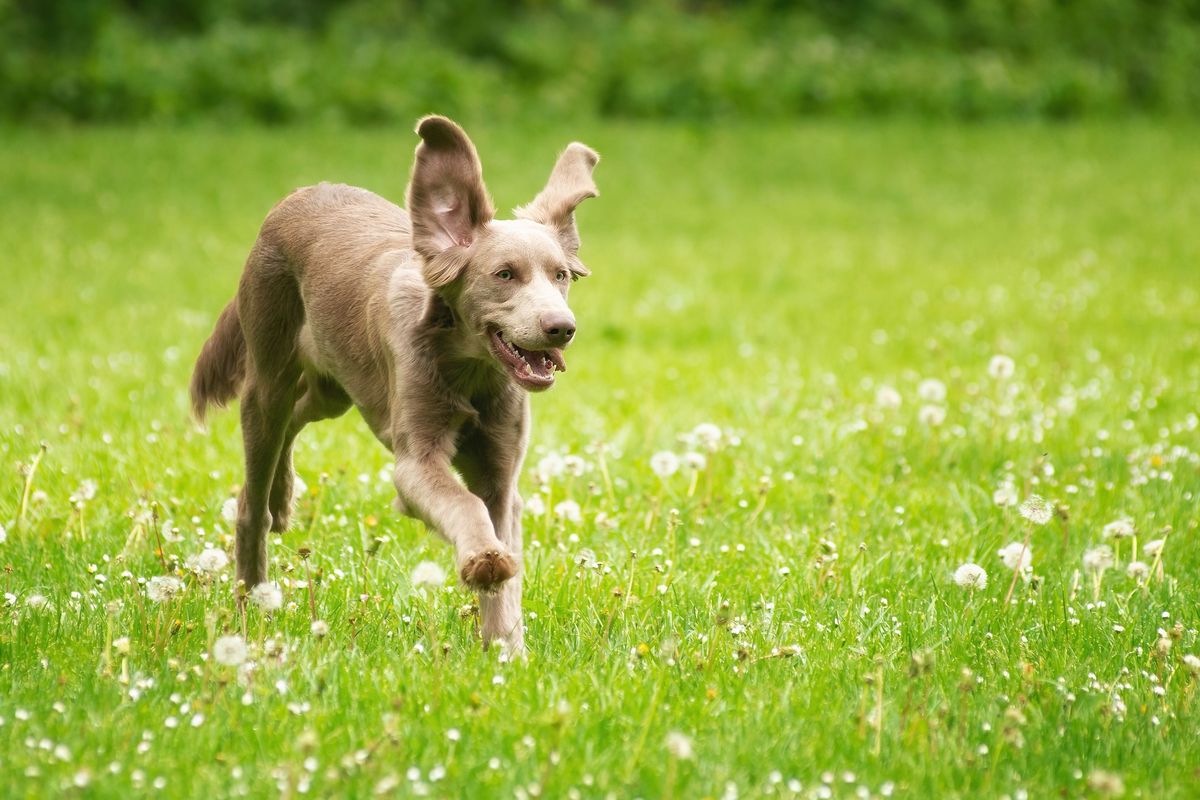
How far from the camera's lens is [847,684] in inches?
144

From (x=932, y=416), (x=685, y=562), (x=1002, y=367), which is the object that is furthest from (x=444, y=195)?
(x=1002, y=367)

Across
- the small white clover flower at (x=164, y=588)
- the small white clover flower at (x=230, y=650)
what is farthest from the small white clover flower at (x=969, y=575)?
the small white clover flower at (x=164, y=588)

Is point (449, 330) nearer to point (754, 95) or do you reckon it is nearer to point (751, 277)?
point (751, 277)

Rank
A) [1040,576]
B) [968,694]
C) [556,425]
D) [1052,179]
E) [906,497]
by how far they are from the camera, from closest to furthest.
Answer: [968,694]
[1040,576]
[906,497]
[556,425]
[1052,179]

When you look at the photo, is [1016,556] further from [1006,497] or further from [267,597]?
[267,597]

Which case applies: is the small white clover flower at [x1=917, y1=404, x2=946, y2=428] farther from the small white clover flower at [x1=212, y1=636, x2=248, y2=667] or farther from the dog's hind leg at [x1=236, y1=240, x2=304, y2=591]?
the small white clover flower at [x1=212, y1=636, x2=248, y2=667]

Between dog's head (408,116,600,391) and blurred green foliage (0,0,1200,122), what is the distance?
50.3 feet

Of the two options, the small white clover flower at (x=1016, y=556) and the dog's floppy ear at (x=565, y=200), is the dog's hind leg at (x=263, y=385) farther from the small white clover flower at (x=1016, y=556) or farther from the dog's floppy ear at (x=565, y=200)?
the small white clover flower at (x=1016, y=556)

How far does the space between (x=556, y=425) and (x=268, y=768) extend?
11.7 ft

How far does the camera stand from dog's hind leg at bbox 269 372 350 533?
178 inches

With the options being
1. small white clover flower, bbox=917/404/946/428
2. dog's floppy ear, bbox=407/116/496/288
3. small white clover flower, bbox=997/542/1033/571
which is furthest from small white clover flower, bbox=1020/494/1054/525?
small white clover flower, bbox=917/404/946/428

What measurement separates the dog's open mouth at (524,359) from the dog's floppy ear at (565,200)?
0.30m

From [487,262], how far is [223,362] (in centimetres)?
144

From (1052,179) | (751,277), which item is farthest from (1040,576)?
(1052,179)
